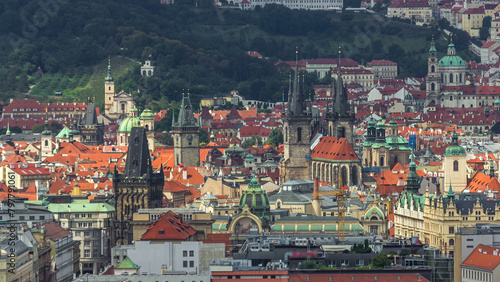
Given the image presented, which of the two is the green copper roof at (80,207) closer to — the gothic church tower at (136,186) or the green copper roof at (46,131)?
the gothic church tower at (136,186)

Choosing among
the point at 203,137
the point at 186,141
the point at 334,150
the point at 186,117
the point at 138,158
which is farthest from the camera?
the point at 203,137

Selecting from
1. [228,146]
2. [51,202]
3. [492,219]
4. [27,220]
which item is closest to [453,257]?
[492,219]

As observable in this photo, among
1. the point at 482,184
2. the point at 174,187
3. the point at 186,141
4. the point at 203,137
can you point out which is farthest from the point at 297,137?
the point at 203,137

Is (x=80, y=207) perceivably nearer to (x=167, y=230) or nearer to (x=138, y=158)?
(x=138, y=158)

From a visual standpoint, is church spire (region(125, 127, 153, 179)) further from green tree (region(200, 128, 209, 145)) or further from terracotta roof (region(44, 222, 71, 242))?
green tree (region(200, 128, 209, 145))

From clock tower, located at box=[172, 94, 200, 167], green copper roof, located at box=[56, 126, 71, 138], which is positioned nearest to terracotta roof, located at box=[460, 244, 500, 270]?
clock tower, located at box=[172, 94, 200, 167]

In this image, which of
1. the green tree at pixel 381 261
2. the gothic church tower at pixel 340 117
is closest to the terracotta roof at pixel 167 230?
the green tree at pixel 381 261
